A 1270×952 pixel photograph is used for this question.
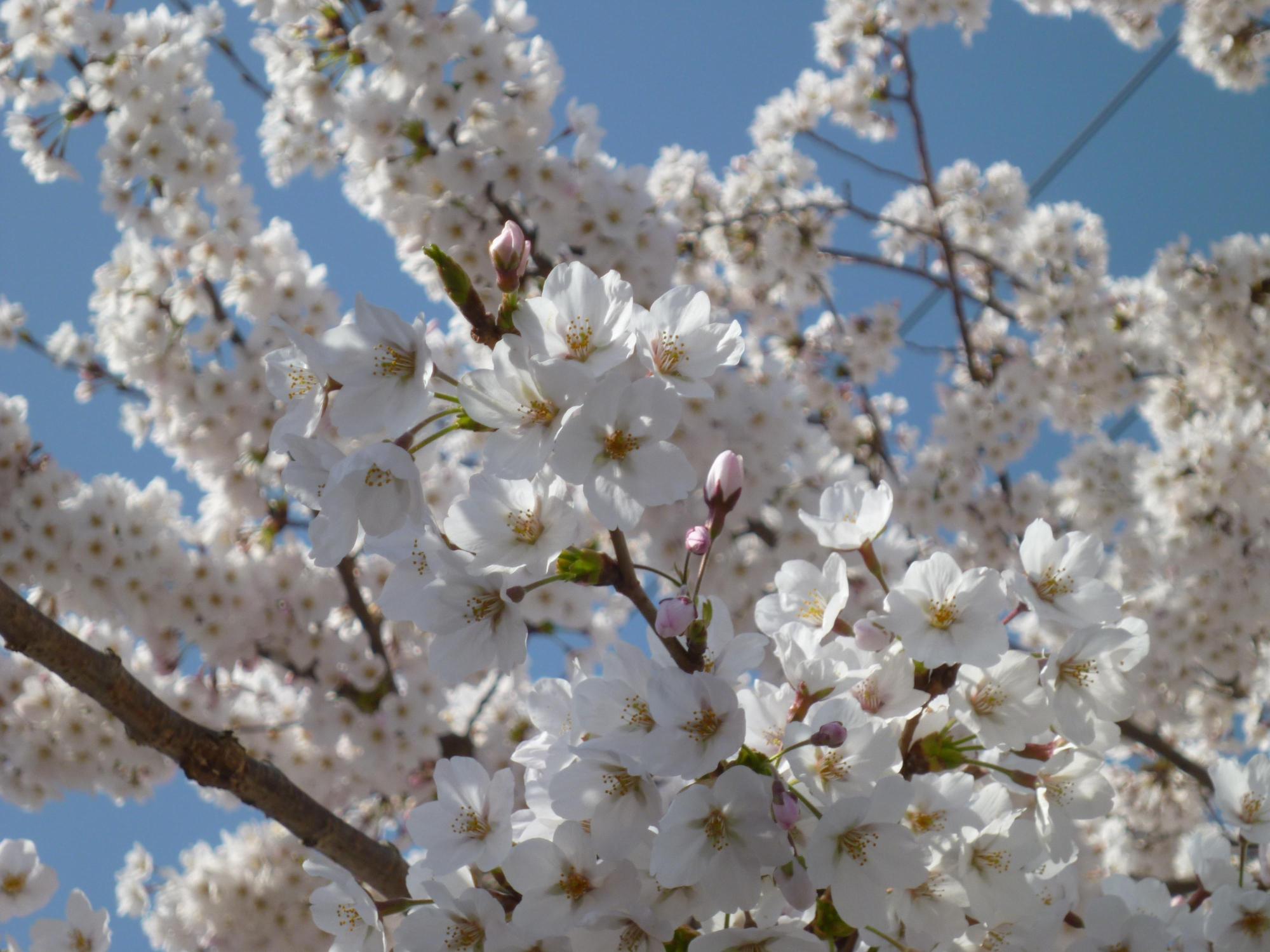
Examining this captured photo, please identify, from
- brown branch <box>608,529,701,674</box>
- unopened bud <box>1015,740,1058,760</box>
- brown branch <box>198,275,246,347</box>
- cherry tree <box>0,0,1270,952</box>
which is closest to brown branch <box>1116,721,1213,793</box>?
cherry tree <box>0,0,1270,952</box>

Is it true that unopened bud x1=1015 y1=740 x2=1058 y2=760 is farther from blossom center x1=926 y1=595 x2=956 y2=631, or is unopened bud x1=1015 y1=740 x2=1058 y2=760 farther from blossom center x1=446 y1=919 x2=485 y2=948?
blossom center x1=446 y1=919 x2=485 y2=948

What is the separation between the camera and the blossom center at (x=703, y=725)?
102 centimetres

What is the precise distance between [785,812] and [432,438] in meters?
0.58

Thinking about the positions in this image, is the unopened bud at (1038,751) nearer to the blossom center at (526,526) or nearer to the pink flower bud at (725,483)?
the pink flower bud at (725,483)

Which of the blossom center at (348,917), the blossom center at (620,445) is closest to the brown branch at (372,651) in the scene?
the blossom center at (348,917)

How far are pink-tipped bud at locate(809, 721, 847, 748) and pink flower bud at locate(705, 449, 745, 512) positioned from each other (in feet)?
1.10

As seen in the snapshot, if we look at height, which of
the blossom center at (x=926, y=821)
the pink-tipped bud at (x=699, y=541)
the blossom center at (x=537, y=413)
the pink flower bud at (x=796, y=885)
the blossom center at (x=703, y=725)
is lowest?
the pink flower bud at (x=796, y=885)

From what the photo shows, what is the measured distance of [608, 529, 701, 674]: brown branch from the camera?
3.68 feet

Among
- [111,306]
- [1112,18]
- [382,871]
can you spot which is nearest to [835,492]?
[382,871]

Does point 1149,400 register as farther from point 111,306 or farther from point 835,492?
point 111,306

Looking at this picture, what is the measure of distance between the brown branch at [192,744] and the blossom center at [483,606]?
696 mm

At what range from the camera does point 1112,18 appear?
6059mm

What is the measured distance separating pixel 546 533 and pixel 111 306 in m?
3.58

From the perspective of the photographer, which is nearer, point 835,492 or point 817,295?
point 835,492
